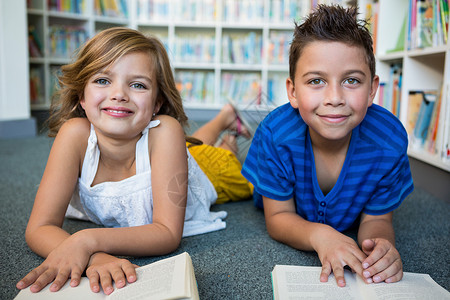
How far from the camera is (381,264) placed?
63 cm

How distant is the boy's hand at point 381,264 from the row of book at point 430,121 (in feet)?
2.43

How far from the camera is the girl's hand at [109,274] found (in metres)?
0.60

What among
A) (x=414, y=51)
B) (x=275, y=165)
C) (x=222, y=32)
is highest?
(x=222, y=32)

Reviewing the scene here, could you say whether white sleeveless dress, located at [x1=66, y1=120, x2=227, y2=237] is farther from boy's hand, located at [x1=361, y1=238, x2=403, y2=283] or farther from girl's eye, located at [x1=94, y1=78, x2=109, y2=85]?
boy's hand, located at [x1=361, y1=238, x2=403, y2=283]

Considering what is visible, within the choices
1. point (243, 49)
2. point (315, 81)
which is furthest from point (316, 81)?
point (243, 49)

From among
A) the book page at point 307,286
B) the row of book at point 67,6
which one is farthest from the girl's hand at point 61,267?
the row of book at point 67,6

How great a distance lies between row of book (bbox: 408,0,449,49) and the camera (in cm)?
132

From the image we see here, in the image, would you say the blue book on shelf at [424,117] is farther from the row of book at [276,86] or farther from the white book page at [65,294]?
the row of book at [276,86]

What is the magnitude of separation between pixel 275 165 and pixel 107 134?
37cm

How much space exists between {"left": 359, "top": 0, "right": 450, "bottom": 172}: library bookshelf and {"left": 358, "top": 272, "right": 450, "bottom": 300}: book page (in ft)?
2.39

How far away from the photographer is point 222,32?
11.8 feet

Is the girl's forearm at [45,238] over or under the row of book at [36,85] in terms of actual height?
under

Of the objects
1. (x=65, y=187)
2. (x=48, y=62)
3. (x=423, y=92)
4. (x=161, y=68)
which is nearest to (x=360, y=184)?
(x=161, y=68)

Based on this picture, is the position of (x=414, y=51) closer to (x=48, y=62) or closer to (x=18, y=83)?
(x=18, y=83)
